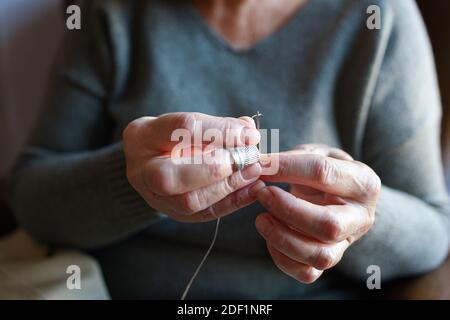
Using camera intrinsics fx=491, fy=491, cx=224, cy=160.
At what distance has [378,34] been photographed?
0.68 meters

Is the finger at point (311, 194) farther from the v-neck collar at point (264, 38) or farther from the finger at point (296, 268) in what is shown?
the v-neck collar at point (264, 38)

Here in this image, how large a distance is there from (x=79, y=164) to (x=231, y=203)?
27 cm

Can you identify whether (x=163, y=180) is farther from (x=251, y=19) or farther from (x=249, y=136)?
(x=251, y=19)

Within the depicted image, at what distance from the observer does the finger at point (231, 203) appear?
510 millimetres

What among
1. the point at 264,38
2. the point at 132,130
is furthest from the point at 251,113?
the point at 132,130

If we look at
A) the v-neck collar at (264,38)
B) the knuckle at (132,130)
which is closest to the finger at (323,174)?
the knuckle at (132,130)

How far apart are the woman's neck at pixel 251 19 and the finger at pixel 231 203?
0.97ft

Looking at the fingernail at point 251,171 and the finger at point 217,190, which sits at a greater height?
the fingernail at point 251,171

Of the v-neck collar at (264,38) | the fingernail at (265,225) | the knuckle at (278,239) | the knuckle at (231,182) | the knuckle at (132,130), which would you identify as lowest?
the knuckle at (278,239)

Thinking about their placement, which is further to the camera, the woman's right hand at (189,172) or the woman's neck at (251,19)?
the woman's neck at (251,19)

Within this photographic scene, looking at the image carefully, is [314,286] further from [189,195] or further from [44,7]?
[44,7]
